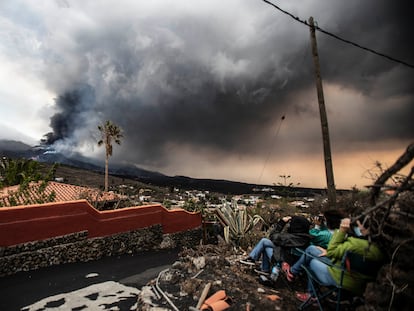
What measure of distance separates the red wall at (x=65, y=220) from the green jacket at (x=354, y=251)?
745cm

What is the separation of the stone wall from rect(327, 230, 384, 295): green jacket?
7.38m

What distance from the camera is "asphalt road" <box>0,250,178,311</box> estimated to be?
548cm

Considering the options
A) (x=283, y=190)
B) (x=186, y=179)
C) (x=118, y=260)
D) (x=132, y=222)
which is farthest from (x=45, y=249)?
(x=186, y=179)

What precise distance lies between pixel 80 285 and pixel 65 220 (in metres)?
2.69

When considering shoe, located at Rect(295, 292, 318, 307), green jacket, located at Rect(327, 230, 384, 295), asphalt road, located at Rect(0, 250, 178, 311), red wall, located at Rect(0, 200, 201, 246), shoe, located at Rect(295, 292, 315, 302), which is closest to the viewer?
A: green jacket, located at Rect(327, 230, 384, 295)

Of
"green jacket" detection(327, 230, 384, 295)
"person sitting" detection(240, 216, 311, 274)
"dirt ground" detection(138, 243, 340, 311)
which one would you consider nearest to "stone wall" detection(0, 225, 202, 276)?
"dirt ground" detection(138, 243, 340, 311)

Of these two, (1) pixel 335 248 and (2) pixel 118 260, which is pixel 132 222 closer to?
(2) pixel 118 260

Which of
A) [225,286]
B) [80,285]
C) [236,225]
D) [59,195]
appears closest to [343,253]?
[225,286]

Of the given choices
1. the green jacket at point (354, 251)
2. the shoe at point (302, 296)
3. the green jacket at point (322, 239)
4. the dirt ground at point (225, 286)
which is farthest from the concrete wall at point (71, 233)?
the green jacket at point (354, 251)

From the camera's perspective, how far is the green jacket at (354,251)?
3379 mm

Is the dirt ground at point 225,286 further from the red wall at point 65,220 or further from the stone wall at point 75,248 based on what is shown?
the red wall at point 65,220

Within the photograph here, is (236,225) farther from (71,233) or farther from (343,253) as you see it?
(343,253)

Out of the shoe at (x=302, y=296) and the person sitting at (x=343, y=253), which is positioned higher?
the person sitting at (x=343, y=253)

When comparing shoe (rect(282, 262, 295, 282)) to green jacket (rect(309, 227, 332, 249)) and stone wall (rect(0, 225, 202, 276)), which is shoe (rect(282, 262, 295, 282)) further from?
stone wall (rect(0, 225, 202, 276))
